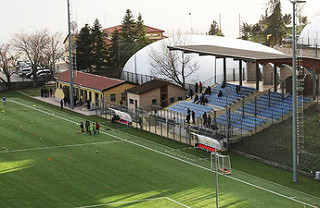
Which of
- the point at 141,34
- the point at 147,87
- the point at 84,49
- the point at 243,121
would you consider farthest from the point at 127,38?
the point at 243,121

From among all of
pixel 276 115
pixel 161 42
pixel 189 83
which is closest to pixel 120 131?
pixel 276 115

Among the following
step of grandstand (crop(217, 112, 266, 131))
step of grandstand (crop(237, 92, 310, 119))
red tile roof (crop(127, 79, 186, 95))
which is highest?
red tile roof (crop(127, 79, 186, 95))

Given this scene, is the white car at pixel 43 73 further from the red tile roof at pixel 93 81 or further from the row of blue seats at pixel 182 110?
the row of blue seats at pixel 182 110

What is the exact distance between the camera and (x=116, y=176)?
134 ft

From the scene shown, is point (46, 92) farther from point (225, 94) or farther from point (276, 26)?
point (276, 26)

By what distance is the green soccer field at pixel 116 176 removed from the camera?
116 feet

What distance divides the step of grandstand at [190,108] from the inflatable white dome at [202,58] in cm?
933

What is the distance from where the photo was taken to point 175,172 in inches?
1655

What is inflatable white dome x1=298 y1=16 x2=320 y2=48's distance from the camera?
207ft

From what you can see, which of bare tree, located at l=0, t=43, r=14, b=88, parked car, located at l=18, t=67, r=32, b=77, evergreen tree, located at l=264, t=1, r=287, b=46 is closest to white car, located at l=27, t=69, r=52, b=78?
parked car, located at l=18, t=67, r=32, b=77

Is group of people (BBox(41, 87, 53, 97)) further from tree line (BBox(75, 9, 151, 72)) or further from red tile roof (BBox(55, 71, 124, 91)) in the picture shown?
tree line (BBox(75, 9, 151, 72))

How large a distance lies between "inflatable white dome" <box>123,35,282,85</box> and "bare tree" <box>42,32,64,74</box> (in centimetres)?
1604

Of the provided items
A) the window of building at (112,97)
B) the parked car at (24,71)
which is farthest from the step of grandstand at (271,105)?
the parked car at (24,71)

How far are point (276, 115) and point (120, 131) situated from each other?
15786mm
